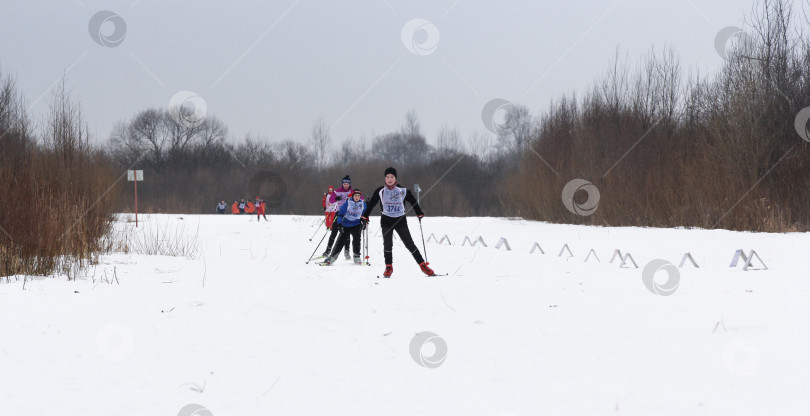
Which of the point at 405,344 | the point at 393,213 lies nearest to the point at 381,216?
the point at 393,213

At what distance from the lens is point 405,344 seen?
5816 millimetres

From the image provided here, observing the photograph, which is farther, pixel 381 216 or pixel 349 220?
pixel 349 220

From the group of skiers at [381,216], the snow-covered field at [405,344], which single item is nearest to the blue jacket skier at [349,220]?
the group of skiers at [381,216]

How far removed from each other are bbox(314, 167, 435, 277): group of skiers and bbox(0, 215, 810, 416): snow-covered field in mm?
629

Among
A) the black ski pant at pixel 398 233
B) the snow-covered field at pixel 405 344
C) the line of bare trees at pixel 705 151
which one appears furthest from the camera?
the line of bare trees at pixel 705 151

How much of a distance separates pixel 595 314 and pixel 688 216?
54.5ft

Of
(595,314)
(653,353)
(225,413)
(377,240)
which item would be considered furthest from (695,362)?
(377,240)

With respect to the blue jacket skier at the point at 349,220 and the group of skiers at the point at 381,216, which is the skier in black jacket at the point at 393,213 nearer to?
the group of skiers at the point at 381,216

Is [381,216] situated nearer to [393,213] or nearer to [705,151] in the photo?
[393,213]

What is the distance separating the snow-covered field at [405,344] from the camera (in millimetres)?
4348

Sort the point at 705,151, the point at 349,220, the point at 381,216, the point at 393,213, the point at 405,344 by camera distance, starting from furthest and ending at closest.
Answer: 1. the point at 705,151
2. the point at 349,220
3. the point at 393,213
4. the point at 381,216
5. the point at 405,344

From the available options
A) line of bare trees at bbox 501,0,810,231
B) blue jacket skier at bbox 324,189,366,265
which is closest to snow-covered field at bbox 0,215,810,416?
blue jacket skier at bbox 324,189,366,265

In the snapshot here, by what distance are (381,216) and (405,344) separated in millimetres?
4720

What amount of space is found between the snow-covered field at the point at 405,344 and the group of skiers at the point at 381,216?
629 mm
